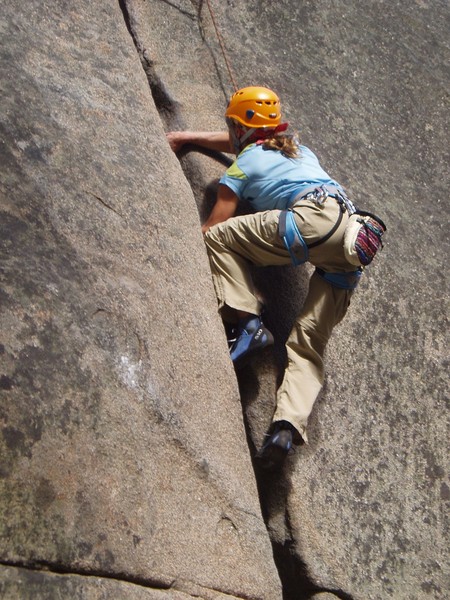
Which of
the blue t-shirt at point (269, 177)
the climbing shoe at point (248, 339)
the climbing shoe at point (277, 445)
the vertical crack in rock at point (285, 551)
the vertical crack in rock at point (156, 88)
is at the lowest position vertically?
the vertical crack in rock at point (285, 551)

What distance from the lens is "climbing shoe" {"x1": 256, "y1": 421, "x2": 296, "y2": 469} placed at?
15.4ft

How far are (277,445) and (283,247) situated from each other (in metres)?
0.94

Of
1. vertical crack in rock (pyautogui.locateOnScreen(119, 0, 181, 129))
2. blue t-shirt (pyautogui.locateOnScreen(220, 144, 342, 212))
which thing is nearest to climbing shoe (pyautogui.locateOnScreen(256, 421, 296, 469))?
blue t-shirt (pyautogui.locateOnScreen(220, 144, 342, 212))

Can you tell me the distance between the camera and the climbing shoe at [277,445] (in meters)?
4.69

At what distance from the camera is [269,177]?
16.6 feet

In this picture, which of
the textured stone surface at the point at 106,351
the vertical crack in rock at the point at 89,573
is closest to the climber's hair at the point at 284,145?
the textured stone surface at the point at 106,351

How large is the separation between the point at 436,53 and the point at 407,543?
341cm

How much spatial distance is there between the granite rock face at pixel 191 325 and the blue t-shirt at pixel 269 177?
28 cm

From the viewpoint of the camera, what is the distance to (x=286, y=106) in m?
6.01

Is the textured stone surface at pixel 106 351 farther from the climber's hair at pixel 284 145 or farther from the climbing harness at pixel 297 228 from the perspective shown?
the climber's hair at pixel 284 145

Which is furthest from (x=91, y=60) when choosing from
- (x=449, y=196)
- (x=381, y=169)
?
(x=449, y=196)

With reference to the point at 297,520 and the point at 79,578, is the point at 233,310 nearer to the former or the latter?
the point at 297,520

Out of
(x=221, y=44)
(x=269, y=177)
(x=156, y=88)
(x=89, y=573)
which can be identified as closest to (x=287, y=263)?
(x=269, y=177)

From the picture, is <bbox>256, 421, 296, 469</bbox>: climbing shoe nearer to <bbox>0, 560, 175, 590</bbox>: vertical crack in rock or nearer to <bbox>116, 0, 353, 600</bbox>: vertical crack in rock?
<bbox>116, 0, 353, 600</bbox>: vertical crack in rock
